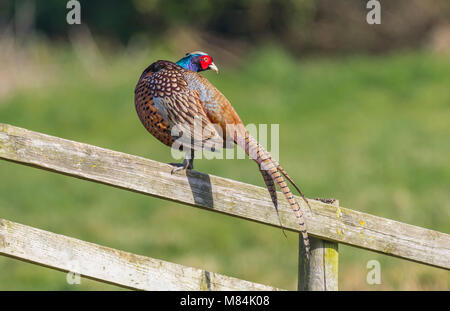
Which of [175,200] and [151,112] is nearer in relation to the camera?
[175,200]

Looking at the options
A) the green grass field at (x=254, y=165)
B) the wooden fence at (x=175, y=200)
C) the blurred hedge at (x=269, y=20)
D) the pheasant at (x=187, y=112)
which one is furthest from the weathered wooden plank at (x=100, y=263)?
the blurred hedge at (x=269, y=20)

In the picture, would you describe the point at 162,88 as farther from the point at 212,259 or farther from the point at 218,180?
the point at 212,259

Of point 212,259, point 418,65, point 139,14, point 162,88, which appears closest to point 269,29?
point 139,14

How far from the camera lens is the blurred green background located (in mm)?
8109

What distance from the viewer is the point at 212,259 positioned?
7.73 meters

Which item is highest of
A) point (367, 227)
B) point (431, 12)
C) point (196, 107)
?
point (431, 12)

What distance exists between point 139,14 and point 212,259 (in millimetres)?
11831

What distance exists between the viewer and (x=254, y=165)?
10.7 meters

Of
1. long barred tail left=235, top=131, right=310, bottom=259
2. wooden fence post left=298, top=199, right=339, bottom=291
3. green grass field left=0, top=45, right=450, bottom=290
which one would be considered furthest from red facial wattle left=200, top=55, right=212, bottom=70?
green grass field left=0, top=45, right=450, bottom=290

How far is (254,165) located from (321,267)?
7.39 metres

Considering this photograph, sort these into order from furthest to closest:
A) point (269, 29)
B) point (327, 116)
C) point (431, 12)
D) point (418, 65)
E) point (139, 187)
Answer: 1. point (269, 29)
2. point (431, 12)
3. point (418, 65)
4. point (327, 116)
5. point (139, 187)

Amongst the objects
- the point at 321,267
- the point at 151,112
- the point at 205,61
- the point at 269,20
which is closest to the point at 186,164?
the point at 151,112

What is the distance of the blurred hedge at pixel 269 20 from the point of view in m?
17.5

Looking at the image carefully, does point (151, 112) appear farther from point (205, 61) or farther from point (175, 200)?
point (175, 200)
